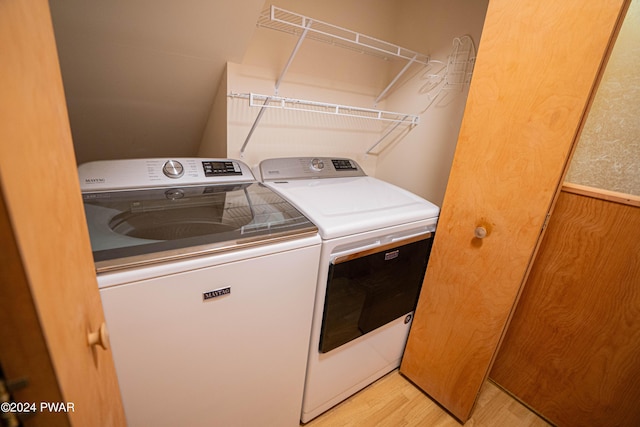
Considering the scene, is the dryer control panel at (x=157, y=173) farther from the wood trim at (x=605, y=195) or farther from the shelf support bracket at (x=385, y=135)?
the wood trim at (x=605, y=195)

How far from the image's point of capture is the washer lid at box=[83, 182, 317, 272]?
2.69 ft

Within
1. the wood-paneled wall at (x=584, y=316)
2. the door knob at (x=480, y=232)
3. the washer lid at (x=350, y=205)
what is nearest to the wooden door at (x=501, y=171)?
the door knob at (x=480, y=232)

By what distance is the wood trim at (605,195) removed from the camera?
119cm

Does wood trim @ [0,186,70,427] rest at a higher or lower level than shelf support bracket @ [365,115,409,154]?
lower

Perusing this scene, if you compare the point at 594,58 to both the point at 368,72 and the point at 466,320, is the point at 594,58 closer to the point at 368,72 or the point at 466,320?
the point at 466,320

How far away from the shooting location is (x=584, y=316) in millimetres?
1381

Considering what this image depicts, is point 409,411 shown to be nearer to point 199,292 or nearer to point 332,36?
point 199,292

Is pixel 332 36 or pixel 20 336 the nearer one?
pixel 20 336

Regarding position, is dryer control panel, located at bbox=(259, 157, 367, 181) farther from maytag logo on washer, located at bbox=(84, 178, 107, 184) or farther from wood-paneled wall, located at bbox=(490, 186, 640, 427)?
wood-paneled wall, located at bbox=(490, 186, 640, 427)

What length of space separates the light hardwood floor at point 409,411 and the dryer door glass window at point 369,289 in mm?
516

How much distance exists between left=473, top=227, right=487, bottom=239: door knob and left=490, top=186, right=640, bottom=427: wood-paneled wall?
438 mm

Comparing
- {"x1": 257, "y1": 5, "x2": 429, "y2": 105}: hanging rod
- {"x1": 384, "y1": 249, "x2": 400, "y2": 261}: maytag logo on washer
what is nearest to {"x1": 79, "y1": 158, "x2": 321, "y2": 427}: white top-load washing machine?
{"x1": 384, "y1": 249, "x2": 400, "y2": 261}: maytag logo on washer

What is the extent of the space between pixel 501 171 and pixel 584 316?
0.89 metres

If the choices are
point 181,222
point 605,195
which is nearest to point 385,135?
point 605,195
